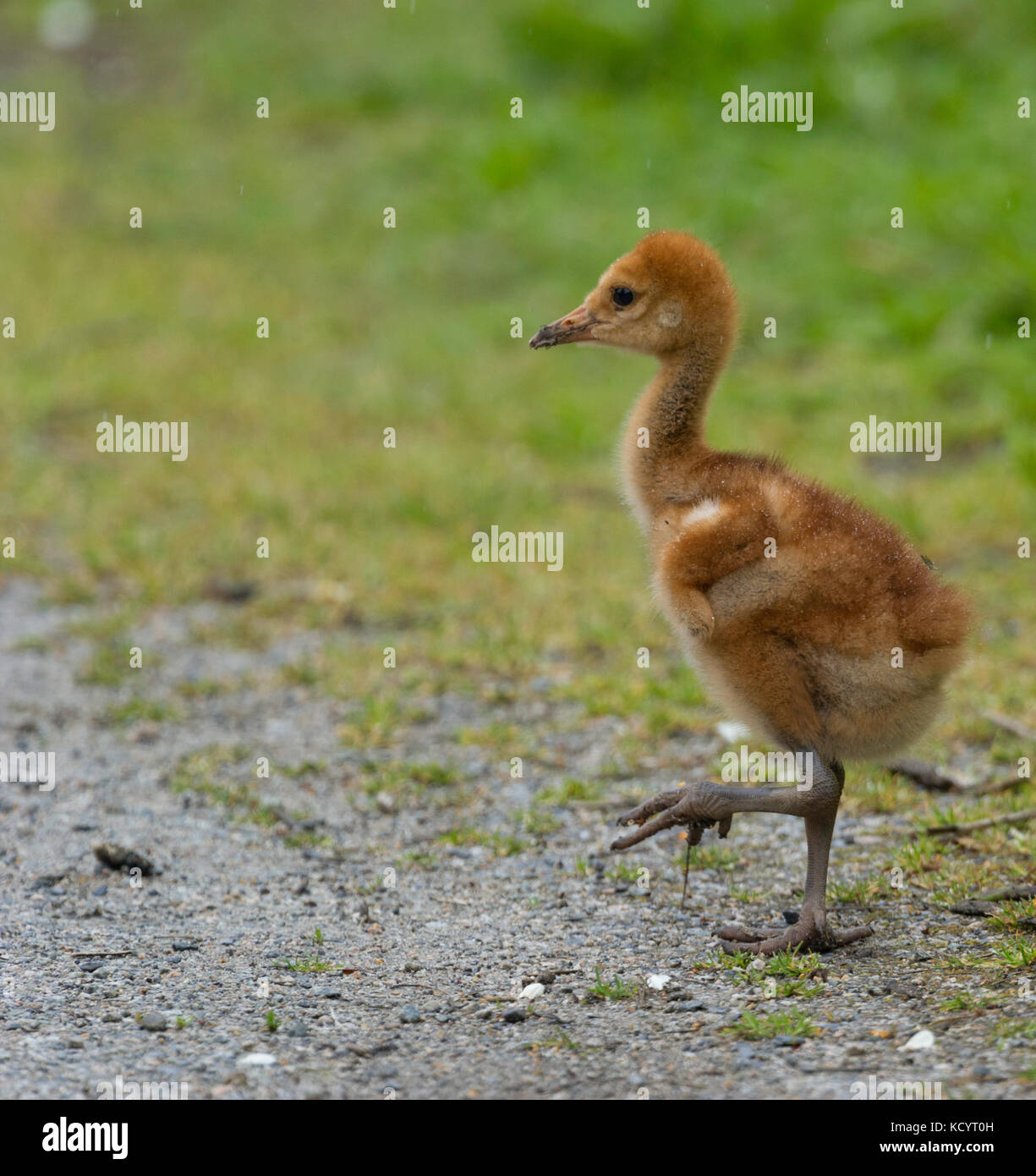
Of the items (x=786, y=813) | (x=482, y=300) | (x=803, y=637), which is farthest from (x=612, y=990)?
(x=482, y=300)

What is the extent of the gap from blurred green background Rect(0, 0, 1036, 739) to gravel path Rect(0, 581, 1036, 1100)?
0.90m

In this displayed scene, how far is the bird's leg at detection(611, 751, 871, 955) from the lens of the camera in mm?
4527

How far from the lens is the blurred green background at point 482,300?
823cm

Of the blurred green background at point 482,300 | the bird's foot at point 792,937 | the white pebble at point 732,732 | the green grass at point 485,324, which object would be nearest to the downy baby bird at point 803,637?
the bird's foot at point 792,937

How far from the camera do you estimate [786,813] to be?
452 centimetres

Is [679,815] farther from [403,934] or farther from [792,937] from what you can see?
[403,934]

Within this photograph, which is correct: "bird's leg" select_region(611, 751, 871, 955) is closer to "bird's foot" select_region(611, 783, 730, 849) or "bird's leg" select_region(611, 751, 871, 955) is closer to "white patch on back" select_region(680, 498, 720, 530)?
"bird's foot" select_region(611, 783, 730, 849)

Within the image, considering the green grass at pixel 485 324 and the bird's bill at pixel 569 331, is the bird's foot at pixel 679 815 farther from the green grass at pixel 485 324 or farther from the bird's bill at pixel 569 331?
the bird's bill at pixel 569 331

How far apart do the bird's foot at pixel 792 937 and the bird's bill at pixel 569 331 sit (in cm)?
197

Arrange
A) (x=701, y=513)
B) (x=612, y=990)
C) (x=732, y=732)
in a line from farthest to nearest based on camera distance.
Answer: (x=732, y=732), (x=701, y=513), (x=612, y=990)

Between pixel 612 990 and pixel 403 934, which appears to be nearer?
pixel 612 990

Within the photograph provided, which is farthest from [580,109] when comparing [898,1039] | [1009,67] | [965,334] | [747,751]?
[898,1039]

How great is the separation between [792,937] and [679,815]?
46 centimetres

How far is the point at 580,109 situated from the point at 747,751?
406 inches
